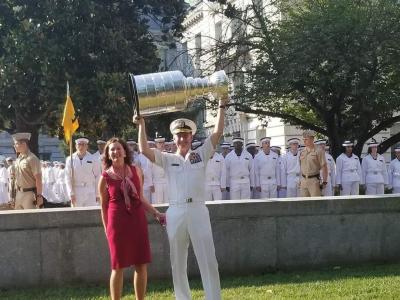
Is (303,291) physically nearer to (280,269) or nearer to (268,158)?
(280,269)

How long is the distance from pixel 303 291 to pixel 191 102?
8.61ft

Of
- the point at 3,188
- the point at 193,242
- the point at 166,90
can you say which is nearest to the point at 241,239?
the point at 193,242

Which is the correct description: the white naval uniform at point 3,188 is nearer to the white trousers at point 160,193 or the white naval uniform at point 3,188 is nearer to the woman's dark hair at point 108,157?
the white trousers at point 160,193

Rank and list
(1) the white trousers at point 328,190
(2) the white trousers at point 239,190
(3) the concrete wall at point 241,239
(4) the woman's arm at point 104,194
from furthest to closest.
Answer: (2) the white trousers at point 239,190
(1) the white trousers at point 328,190
(3) the concrete wall at point 241,239
(4) the woman's arm at point 104,194

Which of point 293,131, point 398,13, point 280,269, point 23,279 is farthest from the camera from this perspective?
point 293,131

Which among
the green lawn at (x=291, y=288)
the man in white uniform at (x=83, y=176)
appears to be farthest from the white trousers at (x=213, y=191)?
the green lawn at (x=291, y=288)

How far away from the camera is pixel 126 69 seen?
20578 mm

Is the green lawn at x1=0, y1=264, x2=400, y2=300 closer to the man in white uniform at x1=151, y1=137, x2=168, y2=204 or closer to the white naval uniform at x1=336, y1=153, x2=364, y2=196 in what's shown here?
the man in white uniform at x1=151, y1=137, x2=168, y2=204

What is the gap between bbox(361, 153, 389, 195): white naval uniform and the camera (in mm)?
16484

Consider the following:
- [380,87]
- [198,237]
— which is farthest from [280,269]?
[380,87]

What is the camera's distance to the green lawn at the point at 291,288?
7.04 m

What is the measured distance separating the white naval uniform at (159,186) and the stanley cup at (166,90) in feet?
29.2

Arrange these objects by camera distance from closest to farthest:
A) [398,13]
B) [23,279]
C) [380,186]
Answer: [23,279]
[380,186]
[398,13]

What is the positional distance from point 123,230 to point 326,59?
13.8 metres
